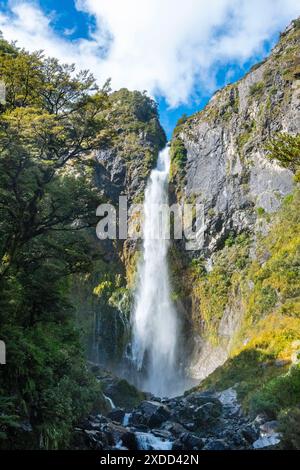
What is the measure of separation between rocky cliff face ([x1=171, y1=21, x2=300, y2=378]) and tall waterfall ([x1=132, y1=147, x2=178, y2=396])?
6.00 feet

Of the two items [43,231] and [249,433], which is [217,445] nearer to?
[249,433]

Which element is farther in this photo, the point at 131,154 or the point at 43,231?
the point at 131,154

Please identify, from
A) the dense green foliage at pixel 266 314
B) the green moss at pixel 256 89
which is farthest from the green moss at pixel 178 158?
the dense green foliage at pixel 266 314

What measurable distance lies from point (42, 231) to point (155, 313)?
22.3m

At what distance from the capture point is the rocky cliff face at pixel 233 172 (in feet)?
103

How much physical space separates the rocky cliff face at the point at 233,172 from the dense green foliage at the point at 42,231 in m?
16.7

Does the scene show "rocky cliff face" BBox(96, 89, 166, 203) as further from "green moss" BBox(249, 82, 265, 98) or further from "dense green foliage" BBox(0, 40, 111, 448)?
"dense green foliage" BBox(0, 40, 111, 448)

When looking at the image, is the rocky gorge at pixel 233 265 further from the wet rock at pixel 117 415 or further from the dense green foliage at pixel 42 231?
the dense green foliage at pixel 42 231

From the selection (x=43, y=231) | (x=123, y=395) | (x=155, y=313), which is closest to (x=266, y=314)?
(x=123, y=395)

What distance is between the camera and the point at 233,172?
35594mm

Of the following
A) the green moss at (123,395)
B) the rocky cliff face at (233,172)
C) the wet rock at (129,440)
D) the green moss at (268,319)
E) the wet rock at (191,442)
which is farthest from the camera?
the rocky cliff face at (233,172)
